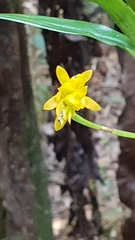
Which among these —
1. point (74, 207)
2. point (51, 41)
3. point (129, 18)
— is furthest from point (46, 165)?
point (129, 18)

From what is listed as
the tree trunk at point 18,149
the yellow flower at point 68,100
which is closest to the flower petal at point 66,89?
the yellow flower at point 68,100

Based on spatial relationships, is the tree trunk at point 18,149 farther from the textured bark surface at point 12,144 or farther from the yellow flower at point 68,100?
the yellow flower at point 68,100

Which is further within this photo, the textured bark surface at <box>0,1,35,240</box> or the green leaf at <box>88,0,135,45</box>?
the textured bark surface at <box>0,1,35,240</box>

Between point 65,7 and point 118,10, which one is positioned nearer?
point 118,10

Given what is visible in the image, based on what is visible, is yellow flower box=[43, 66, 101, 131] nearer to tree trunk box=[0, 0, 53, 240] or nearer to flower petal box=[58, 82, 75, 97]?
flower petal box=[58, 82, 75, 97]

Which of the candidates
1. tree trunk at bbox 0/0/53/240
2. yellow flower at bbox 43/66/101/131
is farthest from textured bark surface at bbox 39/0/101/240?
yellow flower at bbox 43/66/101/131

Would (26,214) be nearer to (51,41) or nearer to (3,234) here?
(3,234)
